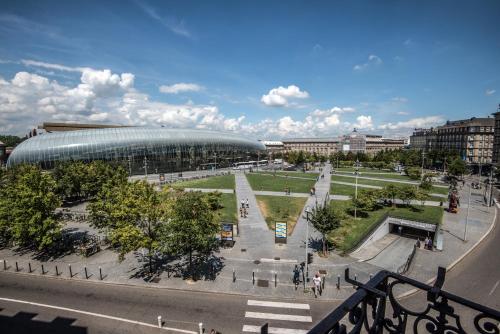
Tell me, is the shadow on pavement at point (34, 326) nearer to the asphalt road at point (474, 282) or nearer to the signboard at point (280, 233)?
the signboard at point (280, 233)

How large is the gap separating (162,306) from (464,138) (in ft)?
427

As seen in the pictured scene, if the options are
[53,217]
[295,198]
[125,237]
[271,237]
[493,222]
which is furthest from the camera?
[295,198]

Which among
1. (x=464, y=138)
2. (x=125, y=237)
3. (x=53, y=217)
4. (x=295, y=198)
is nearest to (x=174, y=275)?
(x=125, y=237)

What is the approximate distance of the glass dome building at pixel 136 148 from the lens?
275 feet

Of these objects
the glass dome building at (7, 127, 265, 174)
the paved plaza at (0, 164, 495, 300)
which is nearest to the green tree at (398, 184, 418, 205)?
the paved plaza at (0, 164, 495, 300)

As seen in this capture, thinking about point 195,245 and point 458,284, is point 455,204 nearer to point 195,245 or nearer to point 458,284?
point 458,284

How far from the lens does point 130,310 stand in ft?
55.7

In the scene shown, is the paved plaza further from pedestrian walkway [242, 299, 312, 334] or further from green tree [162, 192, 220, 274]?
green tree [162, 192, 220, 274]

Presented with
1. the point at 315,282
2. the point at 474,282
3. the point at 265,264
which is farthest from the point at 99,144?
the point at 474,282

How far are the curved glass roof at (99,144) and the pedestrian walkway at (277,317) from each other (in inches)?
3384

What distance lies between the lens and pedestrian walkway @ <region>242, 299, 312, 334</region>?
15.2 m

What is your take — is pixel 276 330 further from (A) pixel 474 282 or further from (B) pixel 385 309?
(A) pixel 474 282

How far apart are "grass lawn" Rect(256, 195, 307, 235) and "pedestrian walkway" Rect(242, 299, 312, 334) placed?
13491 mm

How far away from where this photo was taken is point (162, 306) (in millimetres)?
17391
